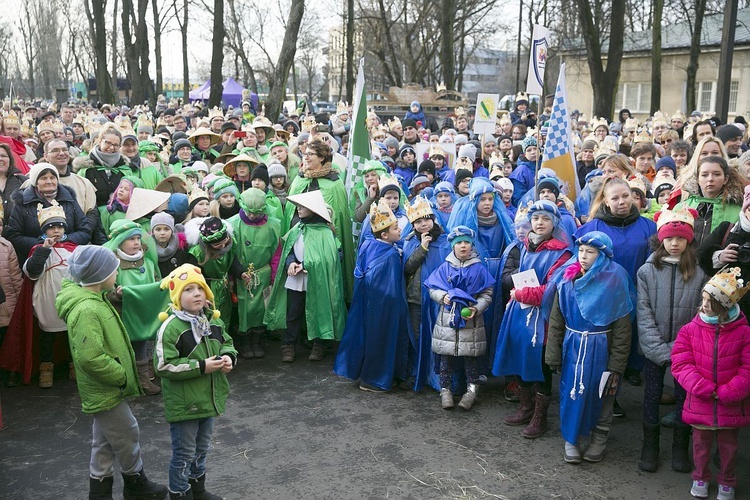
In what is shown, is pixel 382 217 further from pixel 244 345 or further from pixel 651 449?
pixel 651 449

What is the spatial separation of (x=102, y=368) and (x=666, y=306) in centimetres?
381

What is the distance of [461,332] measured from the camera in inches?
253

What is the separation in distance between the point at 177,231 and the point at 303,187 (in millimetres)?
1594

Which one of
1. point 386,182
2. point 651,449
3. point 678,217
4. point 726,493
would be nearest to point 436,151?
point 386,182

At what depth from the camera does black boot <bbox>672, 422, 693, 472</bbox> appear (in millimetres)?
5375

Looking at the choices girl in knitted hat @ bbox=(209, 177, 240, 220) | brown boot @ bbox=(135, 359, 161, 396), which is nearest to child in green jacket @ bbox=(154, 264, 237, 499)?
brown boot @ bbox=(135, 359, 161, 396)

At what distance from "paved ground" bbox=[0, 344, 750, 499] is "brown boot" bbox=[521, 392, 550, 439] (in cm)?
7

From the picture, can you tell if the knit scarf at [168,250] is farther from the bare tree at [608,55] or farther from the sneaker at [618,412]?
the bare tree at [608,55]

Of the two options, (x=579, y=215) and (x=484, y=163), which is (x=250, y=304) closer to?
(x=579, y=215)

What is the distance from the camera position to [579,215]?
27.9ft

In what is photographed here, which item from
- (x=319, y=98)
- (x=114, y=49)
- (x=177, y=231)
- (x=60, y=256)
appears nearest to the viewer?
(x=60, y=256)

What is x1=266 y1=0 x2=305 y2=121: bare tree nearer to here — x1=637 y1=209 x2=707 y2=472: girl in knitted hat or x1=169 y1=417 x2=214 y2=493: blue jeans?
x1=637 y1=209 x2=707 y2=472: girl in knitted hat

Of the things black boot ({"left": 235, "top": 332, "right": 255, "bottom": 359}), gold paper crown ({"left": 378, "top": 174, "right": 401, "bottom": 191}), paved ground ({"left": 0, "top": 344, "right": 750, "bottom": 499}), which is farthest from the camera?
black boot ({"left": 235, "top": 332, "right": 255, "bottom": 359})

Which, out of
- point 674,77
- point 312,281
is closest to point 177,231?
point 312,281
